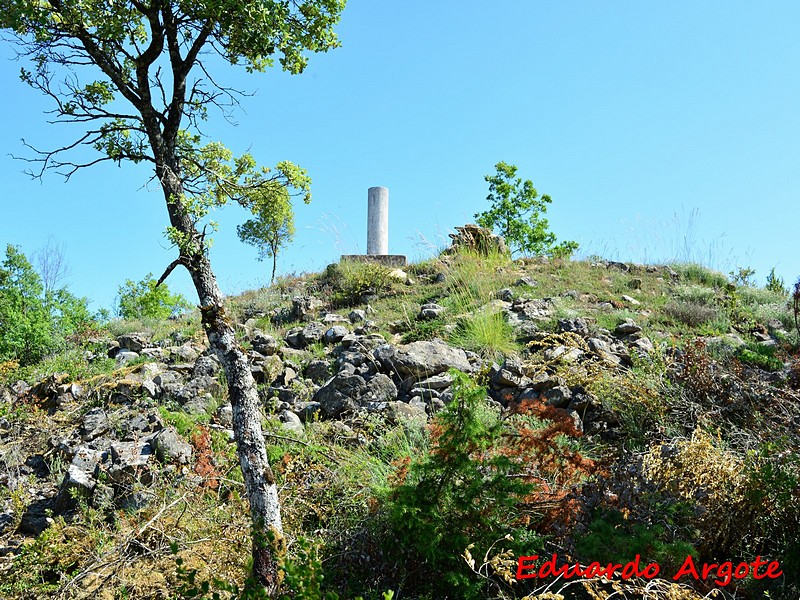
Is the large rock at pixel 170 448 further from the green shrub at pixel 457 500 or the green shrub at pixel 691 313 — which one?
the green shrub at pixel 691 313

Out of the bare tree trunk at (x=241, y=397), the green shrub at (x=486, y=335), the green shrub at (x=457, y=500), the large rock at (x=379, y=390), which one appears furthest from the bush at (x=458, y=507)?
the green shrub at (x=486, y=335)

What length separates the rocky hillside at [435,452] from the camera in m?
2.97

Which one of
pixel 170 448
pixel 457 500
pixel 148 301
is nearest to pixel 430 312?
pixel 170 448

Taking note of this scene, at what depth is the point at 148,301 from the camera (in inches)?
727

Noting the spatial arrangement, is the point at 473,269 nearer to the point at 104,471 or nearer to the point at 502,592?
the point at 104,471

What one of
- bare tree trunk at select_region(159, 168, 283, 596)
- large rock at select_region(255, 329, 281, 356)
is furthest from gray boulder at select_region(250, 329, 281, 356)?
bare tree trunk at select_region(159, 168, 283, 596)

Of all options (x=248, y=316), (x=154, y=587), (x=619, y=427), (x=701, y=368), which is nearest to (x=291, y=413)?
(x=154, y=587)

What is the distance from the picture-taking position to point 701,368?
4.80 m

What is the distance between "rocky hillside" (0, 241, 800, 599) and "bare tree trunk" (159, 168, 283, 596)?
8.8 inches

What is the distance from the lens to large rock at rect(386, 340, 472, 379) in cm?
593

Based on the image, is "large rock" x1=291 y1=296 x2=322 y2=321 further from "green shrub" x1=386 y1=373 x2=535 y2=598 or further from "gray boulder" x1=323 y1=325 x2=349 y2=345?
"green shrub" x1=386 y1=373 x2=535 y2=598

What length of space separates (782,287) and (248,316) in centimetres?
894

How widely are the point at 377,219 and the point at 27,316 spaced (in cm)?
750

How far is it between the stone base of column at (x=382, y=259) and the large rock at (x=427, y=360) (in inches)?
226
